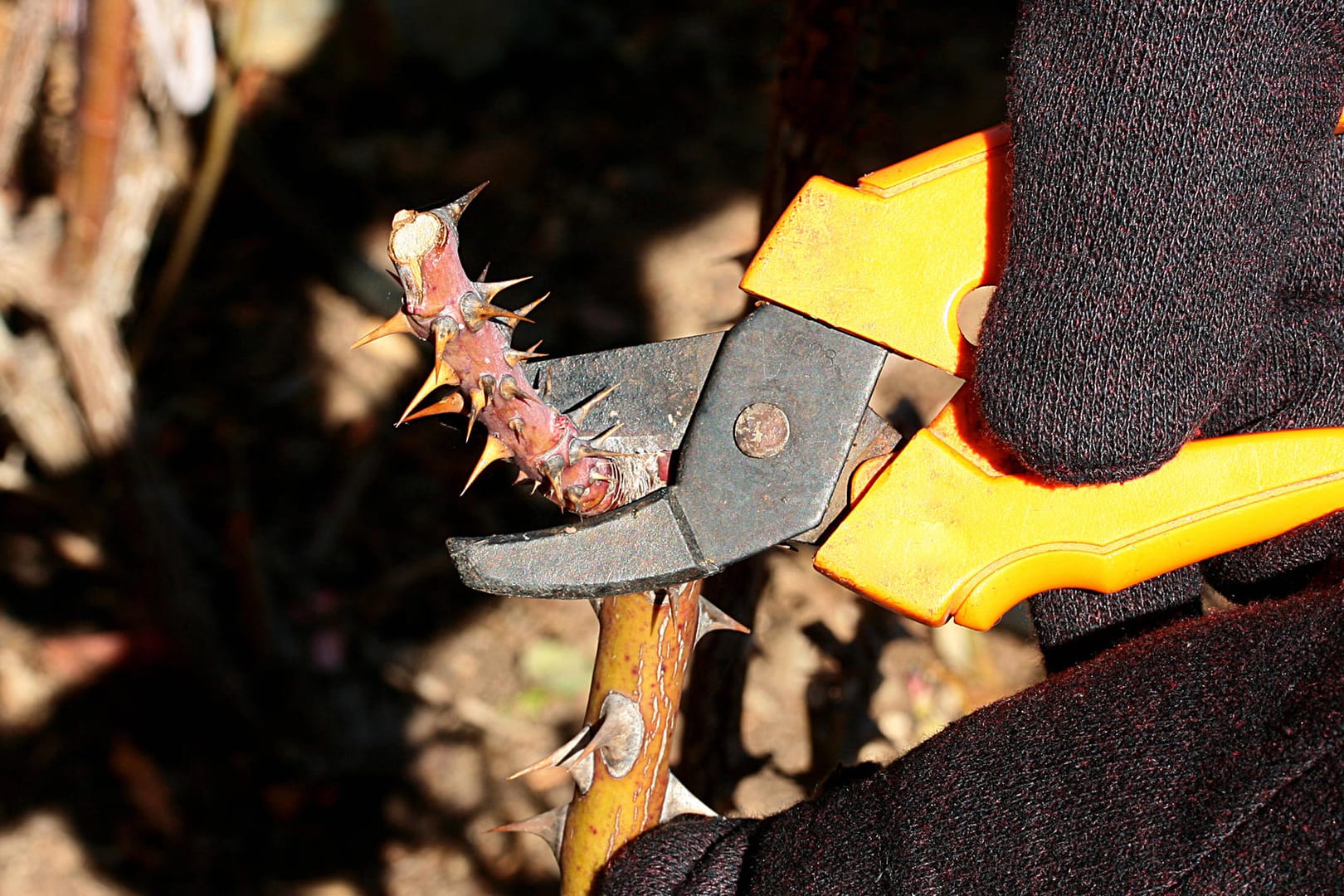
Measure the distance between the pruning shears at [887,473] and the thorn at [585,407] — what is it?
5cm

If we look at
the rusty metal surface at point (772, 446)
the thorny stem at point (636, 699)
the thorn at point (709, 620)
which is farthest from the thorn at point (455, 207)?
the thorn at point (709, 620)

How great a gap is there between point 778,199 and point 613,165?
2.90 m

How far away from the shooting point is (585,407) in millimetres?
1263

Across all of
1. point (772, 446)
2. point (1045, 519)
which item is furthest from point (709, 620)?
point (1045, 519)

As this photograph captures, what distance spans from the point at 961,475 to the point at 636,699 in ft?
1.48

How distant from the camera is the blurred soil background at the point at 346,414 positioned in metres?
2.22

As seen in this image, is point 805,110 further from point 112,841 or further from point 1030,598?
point 112,841

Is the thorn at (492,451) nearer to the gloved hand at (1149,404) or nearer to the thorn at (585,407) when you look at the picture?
the thorn at (585,407)

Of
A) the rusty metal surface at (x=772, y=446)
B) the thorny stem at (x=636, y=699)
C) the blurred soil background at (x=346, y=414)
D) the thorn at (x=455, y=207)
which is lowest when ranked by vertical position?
the blurred soil background at (x=346, y=414)

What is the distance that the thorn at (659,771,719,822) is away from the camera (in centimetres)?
147

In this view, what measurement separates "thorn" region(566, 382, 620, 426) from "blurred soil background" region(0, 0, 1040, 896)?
0.61 meters

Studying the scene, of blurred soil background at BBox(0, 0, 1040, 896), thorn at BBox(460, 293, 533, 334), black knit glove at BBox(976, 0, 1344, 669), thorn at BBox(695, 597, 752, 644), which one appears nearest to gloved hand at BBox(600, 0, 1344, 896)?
black knit glove at BBox(976, 0, 1344, 669)

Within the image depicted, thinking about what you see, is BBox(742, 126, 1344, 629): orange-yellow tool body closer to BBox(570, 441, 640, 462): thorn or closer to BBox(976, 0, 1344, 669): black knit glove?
BBox(976, 0, 1344, 669): black knit glove

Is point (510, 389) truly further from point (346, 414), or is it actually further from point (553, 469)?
point (346, 414)
